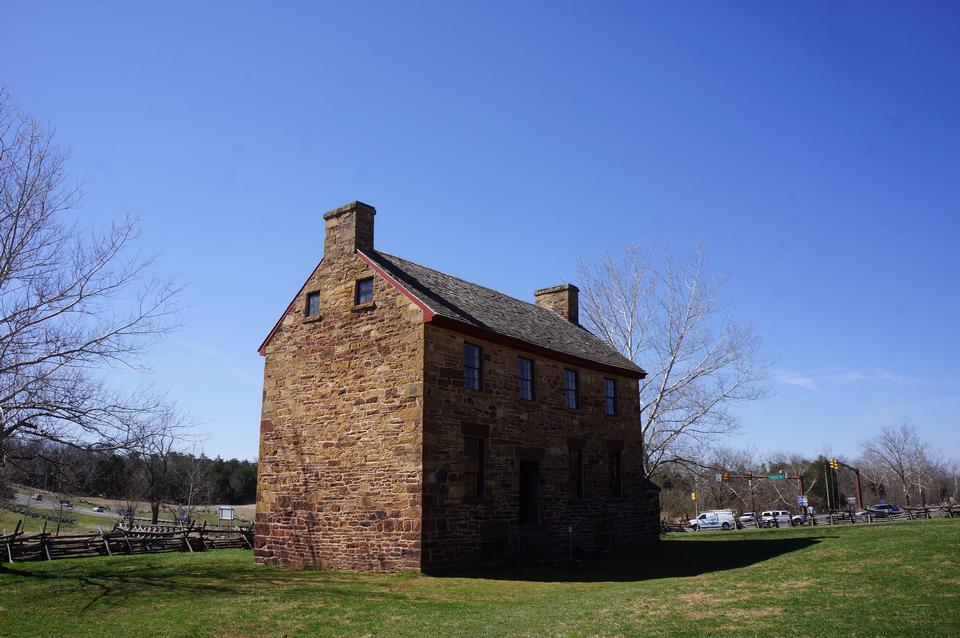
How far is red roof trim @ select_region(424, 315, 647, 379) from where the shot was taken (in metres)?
18.4

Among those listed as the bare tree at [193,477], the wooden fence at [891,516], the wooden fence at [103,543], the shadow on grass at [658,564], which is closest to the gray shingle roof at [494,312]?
the shadow on grass at [658,564]

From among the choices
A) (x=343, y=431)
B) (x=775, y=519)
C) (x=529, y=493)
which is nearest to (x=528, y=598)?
(x=529, y=493)

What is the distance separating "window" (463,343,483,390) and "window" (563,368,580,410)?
14.2ft

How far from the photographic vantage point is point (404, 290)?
18547mm

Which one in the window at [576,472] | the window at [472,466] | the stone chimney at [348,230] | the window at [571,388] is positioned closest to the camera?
the window at [472,466]

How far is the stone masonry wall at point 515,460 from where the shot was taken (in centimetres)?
1770

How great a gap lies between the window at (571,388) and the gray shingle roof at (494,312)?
26.4 inches

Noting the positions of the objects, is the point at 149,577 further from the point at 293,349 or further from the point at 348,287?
the point at 348,287

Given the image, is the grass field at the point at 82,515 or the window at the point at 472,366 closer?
the window at the point at 472,366

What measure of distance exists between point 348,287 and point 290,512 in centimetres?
671

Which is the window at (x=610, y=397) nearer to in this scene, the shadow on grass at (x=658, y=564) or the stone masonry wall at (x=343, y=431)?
the shadow on grass at (x=658, y=564)

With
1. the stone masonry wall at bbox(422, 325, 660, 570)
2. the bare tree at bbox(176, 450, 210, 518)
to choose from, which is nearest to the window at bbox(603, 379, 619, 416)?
the stone masonry wall at bbox(422, 325, 660, 570)

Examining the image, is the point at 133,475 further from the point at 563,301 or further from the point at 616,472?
the point at 616,472

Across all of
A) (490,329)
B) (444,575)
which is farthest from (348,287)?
(444,575)
